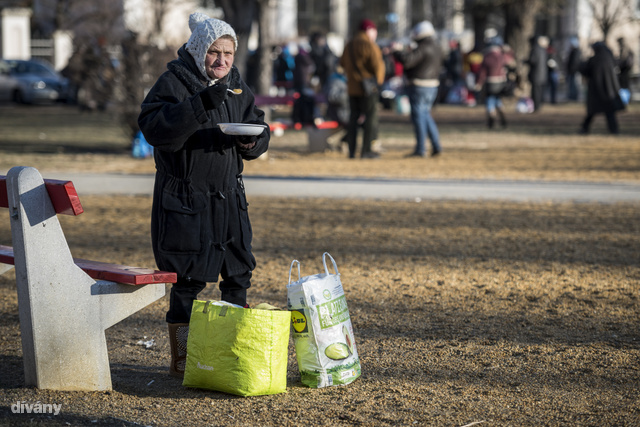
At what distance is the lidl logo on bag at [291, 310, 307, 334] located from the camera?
13.6 feet

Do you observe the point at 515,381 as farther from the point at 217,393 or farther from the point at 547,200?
the point at 547,200

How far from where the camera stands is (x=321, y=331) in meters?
4.13

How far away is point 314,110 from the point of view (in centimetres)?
1478

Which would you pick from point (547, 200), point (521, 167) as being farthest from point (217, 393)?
point (521, 167)

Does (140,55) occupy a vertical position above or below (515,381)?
above

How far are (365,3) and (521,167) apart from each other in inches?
2066

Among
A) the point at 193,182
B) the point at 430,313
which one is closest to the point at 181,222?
the point at 193,182

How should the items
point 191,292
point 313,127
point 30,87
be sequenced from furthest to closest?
point 30,87 → point 313,127 → point 191,292

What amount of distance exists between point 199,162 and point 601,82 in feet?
49.4

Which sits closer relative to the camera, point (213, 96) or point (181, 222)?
point (213, 96)

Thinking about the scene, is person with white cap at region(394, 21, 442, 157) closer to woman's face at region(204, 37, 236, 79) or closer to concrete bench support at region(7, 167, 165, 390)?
woman's face at region(204, 37, 236, 79)

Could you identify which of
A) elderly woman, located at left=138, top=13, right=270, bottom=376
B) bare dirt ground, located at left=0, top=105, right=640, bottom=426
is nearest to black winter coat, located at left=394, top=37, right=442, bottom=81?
bare dirt ground, located at left=0, top=105, right=640, bottom=426

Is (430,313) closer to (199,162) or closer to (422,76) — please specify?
(199,162)

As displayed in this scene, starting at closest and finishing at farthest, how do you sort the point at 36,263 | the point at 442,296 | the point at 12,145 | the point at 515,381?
1. the point at 36,263
2. the point at 515,381
3. the point at 442,296
4. the point at 12,145
